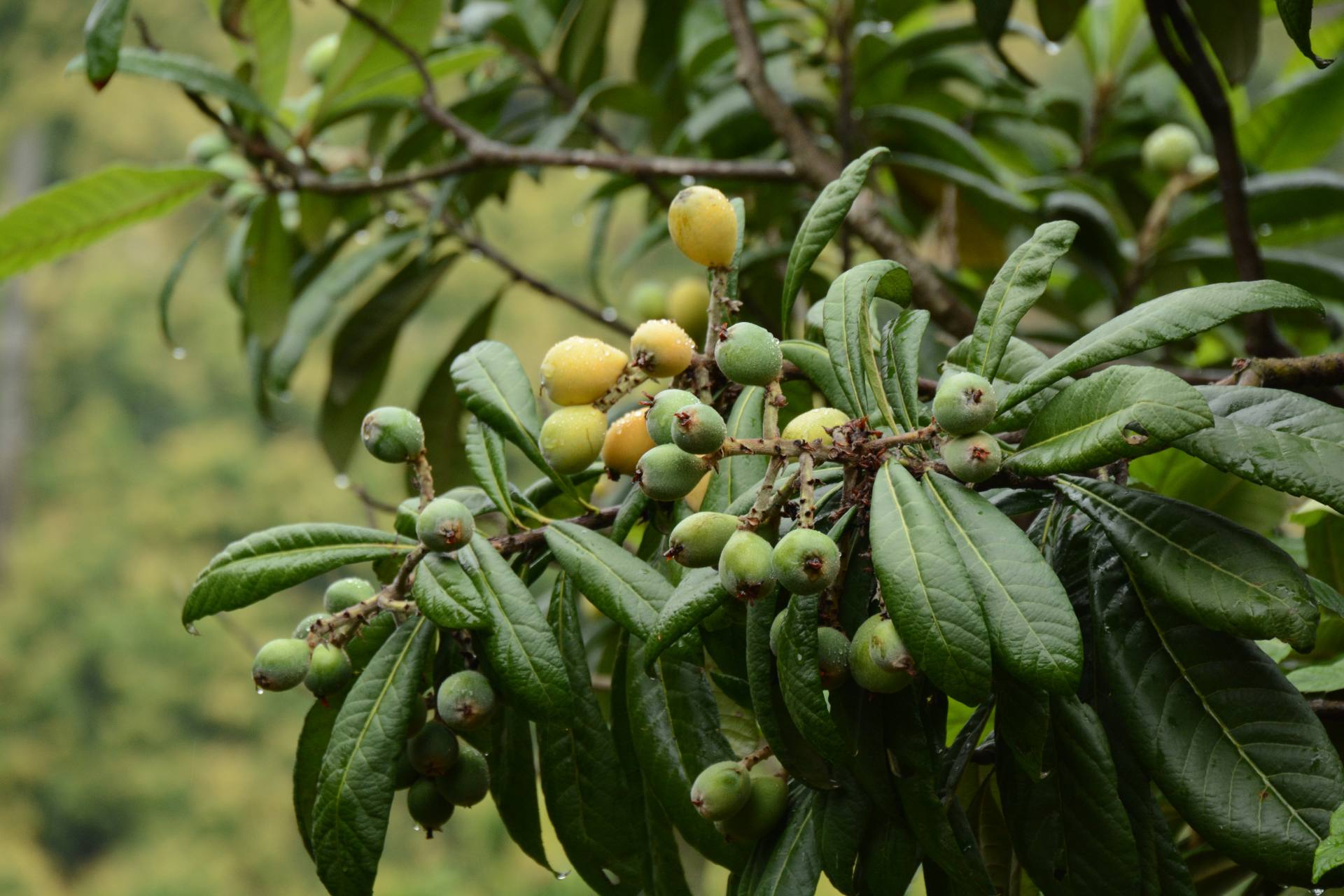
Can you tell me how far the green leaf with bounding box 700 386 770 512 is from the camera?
52 cm

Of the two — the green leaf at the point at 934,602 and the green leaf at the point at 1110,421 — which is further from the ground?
the green leaf at the point at 1110,421

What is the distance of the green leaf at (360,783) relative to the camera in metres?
0.50

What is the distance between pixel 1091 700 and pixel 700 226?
280 mm

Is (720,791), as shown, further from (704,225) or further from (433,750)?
(704,225)

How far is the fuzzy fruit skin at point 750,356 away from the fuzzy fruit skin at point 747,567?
79 millimetres

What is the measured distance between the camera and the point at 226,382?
4.97 metres

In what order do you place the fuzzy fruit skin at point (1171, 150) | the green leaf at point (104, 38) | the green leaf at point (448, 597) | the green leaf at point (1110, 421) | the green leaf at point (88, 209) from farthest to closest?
1. the fuzzy fruit skin at point (1171, 150)
2. the green leaf at point (88, 209)
3. the green leaf at point (104, 38)
4. the green leaf at point (448, 597)
5. the green leaf at point (1110, 421)

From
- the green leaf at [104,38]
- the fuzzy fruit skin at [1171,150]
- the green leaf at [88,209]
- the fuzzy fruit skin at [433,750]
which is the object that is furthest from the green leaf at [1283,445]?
the green leaf at [88,209]

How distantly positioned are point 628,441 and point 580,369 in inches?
1.8

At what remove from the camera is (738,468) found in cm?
53

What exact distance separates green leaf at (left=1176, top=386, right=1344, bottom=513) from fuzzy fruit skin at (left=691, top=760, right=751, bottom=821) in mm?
230

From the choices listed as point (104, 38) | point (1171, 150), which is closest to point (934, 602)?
point (104, 38)

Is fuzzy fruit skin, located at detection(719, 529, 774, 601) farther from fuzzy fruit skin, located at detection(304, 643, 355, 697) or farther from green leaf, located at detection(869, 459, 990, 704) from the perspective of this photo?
fuzzy fruit skin, located at detection(304, 643, 355, 697)

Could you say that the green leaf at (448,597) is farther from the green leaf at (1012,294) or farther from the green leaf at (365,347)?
the green leaf at (365,347)
